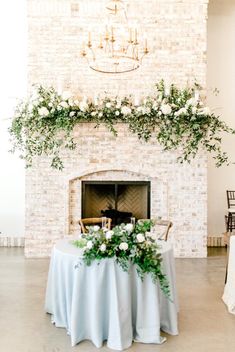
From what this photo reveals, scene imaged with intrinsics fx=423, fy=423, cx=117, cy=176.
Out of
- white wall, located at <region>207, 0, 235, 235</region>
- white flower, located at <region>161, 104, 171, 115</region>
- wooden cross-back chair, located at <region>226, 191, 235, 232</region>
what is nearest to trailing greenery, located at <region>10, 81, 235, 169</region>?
white flower, located at <region>161, 104, 171, 115</region>

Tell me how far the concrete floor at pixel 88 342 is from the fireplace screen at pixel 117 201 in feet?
4.03

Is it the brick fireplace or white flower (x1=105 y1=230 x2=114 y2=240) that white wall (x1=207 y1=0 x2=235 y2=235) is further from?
white flower (x1=105 y1=230 x2=114 y2=240)

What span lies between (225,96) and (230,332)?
4988 mm

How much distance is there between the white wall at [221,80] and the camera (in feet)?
26.0

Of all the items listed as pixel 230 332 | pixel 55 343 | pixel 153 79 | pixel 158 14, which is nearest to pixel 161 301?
pixel 230 332

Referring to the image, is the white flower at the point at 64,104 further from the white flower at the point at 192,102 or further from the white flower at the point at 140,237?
the white flower at the point at 140,237

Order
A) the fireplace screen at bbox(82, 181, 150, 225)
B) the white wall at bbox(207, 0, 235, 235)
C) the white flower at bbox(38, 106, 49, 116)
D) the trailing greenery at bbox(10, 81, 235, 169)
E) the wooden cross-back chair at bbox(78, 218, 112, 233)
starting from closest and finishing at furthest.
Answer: the wooden cross-back chair at bbox(78, 218, 112, 233) < the white flower at bbox(38, 106, 49, 116) < the trailing greenery at bbox(10, 81, 235, 169) < the fireplace screen at bbox(82, 181, 150, 225) < the white wall at bbox(207, 0, 235, 235)

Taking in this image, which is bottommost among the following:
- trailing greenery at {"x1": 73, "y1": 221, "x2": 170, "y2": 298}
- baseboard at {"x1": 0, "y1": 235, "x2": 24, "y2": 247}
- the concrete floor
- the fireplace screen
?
the concrete floor

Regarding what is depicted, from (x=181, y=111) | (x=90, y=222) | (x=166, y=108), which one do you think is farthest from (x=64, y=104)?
(x=90, y=222)

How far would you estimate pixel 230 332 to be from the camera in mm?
4051

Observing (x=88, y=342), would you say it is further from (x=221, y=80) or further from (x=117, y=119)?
(x=221, y=80)

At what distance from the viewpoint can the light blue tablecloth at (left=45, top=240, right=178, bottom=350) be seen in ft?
12.1

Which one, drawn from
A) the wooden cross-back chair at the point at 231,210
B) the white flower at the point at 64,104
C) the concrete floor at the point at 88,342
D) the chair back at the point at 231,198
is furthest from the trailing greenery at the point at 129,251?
the chair back at the point at 231,198

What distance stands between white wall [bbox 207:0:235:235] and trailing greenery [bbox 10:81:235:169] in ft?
3.69
